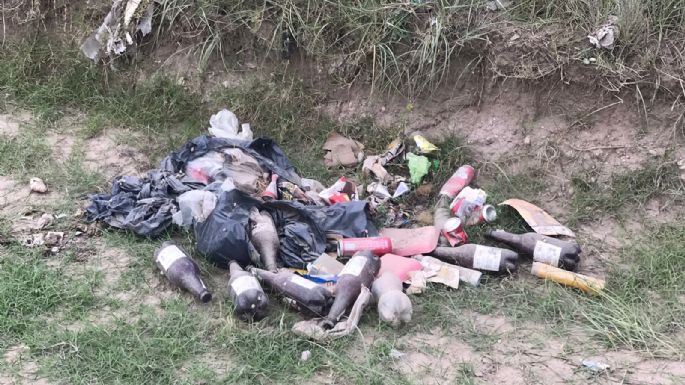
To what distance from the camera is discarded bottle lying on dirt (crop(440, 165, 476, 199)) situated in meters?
4.25

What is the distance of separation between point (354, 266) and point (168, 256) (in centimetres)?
97

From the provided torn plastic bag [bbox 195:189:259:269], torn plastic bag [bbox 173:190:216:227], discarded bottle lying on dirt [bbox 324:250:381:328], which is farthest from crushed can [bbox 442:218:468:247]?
torn plastic bag [bbox 173:190:216:227]

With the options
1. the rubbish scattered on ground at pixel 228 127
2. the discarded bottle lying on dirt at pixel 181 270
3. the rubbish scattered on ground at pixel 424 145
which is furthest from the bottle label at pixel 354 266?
the rubbish scattered on ground at pixel 228 127

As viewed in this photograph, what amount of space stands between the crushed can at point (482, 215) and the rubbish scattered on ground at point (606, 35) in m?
1.21

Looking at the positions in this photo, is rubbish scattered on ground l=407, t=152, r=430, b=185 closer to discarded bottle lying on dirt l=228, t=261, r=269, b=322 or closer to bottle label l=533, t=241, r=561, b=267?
bottle label l=533, t=241, r=561, b=267

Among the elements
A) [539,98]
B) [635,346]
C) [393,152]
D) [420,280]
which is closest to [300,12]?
[393,152]

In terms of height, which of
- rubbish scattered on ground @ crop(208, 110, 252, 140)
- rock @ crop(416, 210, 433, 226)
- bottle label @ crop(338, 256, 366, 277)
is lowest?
rock @ crop(416, 210, 433, 226)

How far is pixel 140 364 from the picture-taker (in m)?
2.97

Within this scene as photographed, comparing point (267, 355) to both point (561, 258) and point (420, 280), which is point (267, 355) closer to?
point (420, 280)

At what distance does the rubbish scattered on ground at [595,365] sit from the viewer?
2.93m

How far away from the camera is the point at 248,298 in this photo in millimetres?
3213

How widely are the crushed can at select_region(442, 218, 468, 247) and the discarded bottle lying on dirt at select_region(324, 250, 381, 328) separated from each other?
0.53m

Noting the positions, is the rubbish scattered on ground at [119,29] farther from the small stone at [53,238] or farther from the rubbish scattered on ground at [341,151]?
the small stone at [53,238]

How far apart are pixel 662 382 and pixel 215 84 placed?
3598 mm
